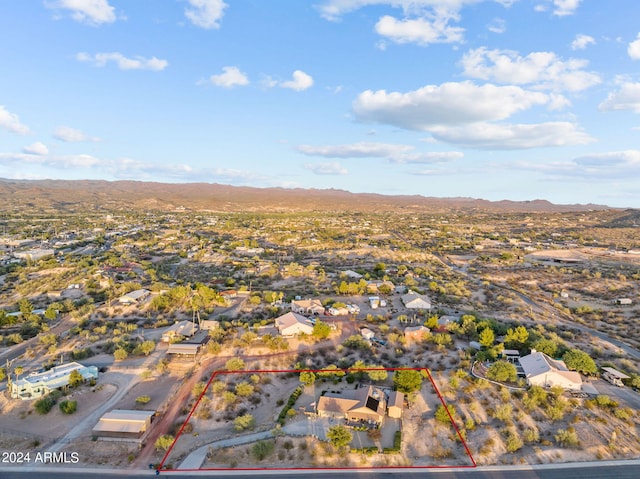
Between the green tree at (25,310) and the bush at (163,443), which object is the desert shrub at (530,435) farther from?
the green tree at (25,310)

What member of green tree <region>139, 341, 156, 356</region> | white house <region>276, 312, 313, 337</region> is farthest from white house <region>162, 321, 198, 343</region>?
white house <region>276, 312, 313, 337</region>

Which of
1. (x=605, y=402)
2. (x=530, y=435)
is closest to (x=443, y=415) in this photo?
(x=530, y=435)

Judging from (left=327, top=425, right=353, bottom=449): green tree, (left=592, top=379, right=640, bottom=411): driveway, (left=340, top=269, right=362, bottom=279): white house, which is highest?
(left=340, top=269, right=362, bottom=279): white house

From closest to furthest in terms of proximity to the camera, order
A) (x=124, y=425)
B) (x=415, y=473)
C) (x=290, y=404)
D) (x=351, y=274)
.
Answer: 1. (x=415, y=473)
2. (x=124, y=425)
3. (x=290, y=404)
4. (x=351, y=274)

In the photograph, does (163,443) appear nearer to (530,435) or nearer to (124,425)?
(124,425)

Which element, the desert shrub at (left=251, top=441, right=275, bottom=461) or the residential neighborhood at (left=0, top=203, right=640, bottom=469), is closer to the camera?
the desert shrub at (left=251, top=441, right=275, bottom=461)

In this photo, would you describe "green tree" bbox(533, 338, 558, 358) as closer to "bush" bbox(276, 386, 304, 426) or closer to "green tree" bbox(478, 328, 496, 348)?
"green tree" bbox(478, 328, 496, 348)

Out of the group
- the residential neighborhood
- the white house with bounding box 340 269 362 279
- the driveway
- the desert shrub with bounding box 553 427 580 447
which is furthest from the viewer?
the white house with bounding box 340 269 362 279

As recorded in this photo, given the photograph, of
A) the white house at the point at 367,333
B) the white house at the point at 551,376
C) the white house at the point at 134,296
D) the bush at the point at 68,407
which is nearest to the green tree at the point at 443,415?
the white house at the point at 551,376
